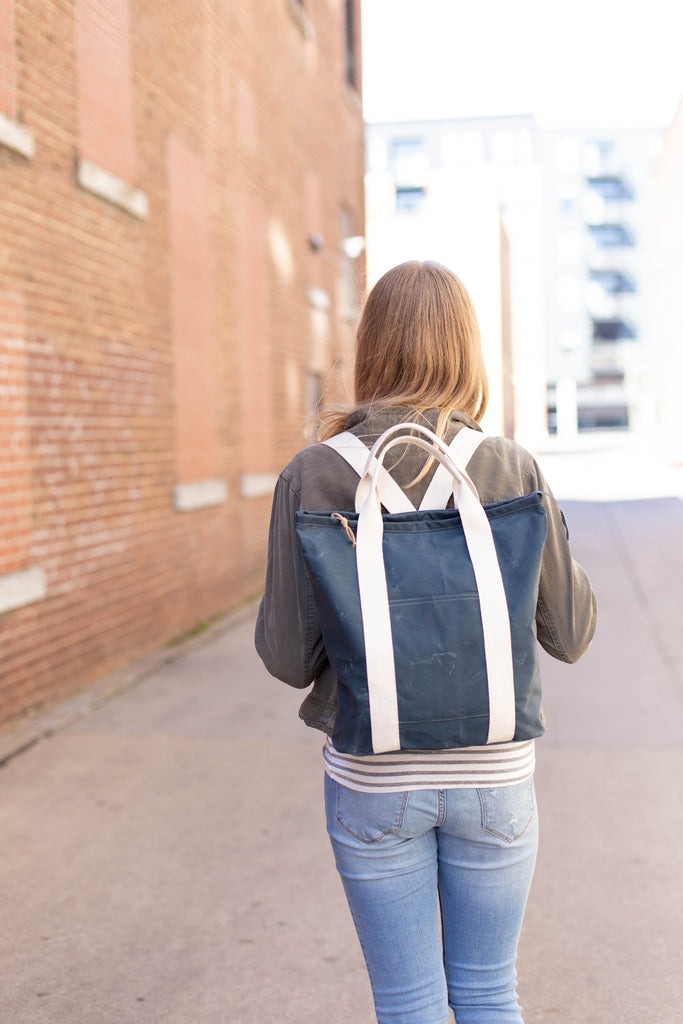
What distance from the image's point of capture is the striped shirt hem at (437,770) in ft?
5.66

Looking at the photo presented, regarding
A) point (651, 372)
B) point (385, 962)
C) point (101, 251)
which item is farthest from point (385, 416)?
point (651, 372)

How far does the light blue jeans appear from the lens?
174cm

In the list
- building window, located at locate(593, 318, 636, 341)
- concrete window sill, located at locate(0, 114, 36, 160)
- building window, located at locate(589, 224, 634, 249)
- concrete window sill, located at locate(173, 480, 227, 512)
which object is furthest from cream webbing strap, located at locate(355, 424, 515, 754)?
building window, located at locate(589, 224, 634, 249)

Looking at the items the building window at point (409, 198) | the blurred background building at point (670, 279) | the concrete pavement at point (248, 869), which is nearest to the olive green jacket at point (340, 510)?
the concrete pavement at point (248, 869)

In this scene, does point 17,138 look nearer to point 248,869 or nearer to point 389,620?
point 248,869

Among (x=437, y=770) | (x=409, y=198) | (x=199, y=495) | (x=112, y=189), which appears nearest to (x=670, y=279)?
(x=409, y=198)

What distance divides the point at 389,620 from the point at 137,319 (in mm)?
6359

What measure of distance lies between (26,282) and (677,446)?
34.5m

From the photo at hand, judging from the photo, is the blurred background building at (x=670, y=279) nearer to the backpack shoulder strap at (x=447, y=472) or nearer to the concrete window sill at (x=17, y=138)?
the concrete window sill at (x=17, y=138)

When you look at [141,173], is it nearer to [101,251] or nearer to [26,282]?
[101,251]

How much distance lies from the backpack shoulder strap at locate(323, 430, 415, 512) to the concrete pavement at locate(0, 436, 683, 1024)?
1824 mm

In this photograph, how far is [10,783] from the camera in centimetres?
485

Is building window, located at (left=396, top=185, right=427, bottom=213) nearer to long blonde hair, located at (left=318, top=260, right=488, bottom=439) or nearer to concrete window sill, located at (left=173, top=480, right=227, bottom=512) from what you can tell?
concrete window sill, located at (left=173, top=480, right=227, bottom=512)

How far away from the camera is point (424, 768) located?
173 cm
